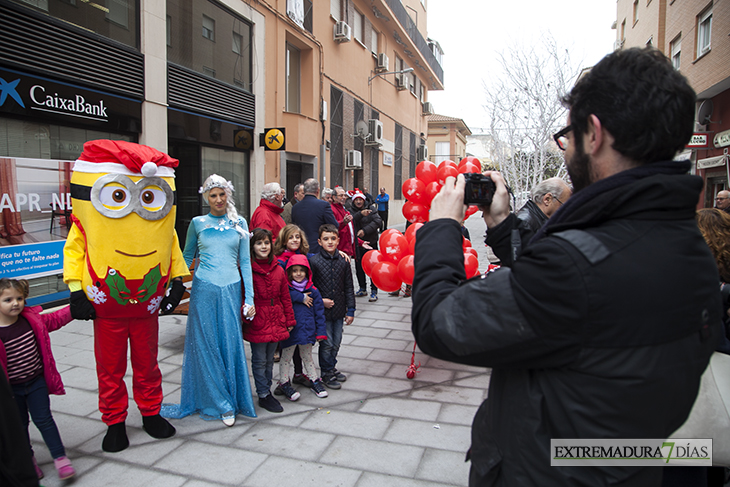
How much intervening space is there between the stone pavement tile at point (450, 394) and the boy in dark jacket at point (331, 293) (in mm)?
762

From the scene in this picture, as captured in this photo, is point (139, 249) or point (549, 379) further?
point (139, 249)

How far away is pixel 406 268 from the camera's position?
433 cm

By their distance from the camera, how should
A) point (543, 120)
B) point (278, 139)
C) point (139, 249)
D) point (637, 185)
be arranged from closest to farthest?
1. point (637, 185)
2. point (139, 249)
3. point (543, 120)
4. point (278, 139)

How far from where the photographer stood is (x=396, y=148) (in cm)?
2347

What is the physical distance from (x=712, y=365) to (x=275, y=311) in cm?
291

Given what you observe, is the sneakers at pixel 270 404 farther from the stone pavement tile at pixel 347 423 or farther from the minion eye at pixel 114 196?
the minion eye at pixel 114 196

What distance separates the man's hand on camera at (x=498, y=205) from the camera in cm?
162

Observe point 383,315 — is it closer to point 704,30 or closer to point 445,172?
point 445,172

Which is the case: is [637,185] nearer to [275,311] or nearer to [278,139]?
[275,311]

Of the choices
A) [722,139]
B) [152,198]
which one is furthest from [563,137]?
[722,139]

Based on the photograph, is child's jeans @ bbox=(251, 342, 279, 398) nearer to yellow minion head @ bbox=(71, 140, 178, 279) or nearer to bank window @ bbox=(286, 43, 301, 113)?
yellow minion head @ bbox=(71, 140, 178, 279)

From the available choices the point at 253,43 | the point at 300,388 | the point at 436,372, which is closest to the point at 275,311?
the point at 300,388

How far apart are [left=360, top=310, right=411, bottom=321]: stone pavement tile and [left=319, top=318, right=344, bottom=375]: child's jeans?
245cm

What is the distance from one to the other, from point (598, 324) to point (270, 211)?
5.04 meters
